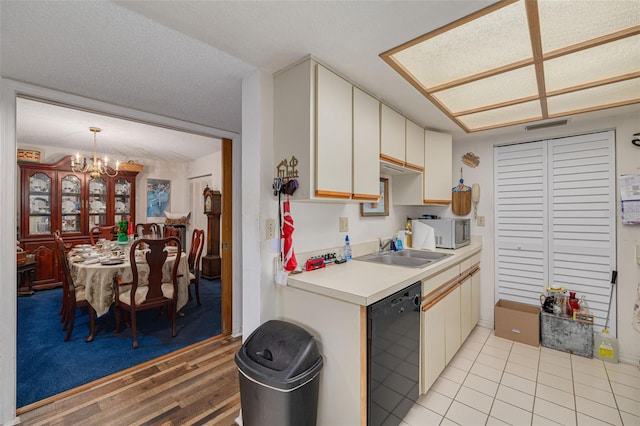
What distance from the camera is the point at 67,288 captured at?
285 cm

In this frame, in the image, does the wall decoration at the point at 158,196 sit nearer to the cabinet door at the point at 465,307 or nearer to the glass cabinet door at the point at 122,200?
the glass cabinet door at the point at 122,200

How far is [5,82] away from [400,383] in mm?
3035

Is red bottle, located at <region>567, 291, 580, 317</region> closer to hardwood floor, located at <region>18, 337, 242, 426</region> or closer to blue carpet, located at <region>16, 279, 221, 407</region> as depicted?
hardwood floor, located at <region>18, 337, 242, 426</region>

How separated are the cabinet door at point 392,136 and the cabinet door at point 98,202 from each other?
515 centimetres

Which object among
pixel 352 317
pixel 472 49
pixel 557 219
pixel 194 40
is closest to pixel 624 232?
pixel 557 219

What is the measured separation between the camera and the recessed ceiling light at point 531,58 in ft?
3.93

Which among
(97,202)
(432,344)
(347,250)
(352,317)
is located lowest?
(432,344)

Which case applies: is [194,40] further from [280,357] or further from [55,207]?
[55,207]

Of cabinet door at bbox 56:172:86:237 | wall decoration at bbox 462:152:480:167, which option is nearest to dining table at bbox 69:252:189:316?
cabinet door at bbox 56:172:86:237

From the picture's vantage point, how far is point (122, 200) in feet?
16.6

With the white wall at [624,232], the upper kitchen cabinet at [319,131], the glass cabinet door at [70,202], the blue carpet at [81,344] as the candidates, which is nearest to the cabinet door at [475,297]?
the white wall at [624,232]

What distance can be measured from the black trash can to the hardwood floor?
0.55 meters

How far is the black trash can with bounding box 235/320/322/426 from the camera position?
1257 millimetres

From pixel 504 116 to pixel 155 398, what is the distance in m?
3.59
